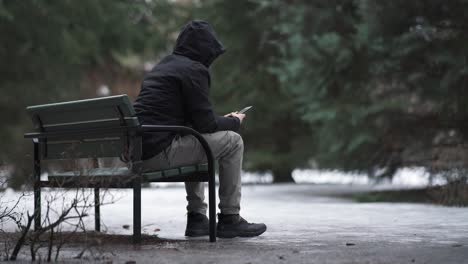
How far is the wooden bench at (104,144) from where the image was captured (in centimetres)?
590

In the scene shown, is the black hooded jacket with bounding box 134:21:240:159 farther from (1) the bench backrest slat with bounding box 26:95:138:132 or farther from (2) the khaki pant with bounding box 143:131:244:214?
(1) the bench backrest slat with bounding box 26:95:138:132

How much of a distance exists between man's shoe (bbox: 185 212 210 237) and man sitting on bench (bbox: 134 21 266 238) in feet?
0.76

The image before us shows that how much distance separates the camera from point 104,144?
6.30 m

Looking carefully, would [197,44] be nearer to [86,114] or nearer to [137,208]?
[86,114]

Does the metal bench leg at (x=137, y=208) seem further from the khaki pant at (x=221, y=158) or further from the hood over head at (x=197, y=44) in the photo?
the hood over head at (x=197, y=44)

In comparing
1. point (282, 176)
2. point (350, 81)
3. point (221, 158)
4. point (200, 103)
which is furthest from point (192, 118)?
point (282, 176)

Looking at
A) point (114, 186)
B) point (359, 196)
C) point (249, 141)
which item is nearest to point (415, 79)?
point (359, 196)

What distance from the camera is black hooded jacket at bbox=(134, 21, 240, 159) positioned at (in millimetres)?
6301

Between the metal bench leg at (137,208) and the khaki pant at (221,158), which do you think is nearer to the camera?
the metal bench leg at (137,208)

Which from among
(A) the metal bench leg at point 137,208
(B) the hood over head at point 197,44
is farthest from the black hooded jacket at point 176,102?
(A) the metal bench leg at point 137,208

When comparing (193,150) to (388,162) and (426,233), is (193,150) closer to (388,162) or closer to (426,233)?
(426,233)

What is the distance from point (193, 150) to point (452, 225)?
8.33 feet

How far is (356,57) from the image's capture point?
11727mm

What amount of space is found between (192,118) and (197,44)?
2.08ft
